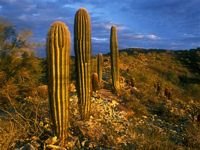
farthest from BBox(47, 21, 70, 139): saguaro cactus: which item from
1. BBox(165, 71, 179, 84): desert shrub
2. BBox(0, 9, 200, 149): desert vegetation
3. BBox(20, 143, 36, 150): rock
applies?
BBox(165, 71, 179, 84): desert shrub

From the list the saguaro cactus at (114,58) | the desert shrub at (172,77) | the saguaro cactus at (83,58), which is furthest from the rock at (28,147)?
the desert shrub at (172,77)

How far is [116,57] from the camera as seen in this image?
20.1 metres

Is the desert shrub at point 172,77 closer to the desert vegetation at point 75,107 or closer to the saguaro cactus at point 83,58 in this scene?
the desert vegetation at point 75,107

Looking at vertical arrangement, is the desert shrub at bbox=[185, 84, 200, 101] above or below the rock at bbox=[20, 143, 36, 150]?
below

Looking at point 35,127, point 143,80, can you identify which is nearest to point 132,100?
point 35,127

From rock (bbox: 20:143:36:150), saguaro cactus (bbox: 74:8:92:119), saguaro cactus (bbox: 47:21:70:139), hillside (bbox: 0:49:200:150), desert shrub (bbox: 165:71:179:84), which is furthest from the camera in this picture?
desert shrub (bbox: 165:71:179:84)

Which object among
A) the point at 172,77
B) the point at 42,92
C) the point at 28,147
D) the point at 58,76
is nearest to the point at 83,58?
the point at 58,76

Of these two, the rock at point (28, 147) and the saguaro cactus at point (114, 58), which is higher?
the saguaro cactus at point (114, 58)

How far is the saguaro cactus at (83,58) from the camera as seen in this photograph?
1238 centimetres

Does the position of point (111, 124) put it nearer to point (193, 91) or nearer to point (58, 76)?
point (58, 76)

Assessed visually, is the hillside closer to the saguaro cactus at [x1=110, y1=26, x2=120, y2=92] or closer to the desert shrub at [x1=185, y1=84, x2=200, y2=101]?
the saguaro cactus at [x1=110, y1=26, x2=120, y2=92]

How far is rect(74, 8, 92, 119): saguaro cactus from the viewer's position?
12375 mm

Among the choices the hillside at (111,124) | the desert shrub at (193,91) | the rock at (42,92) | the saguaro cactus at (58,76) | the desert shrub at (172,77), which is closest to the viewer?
the hillside at (111,124)

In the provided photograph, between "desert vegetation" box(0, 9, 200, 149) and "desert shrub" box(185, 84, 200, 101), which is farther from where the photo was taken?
"desert shrub" box(185, 84, 200, 101)
